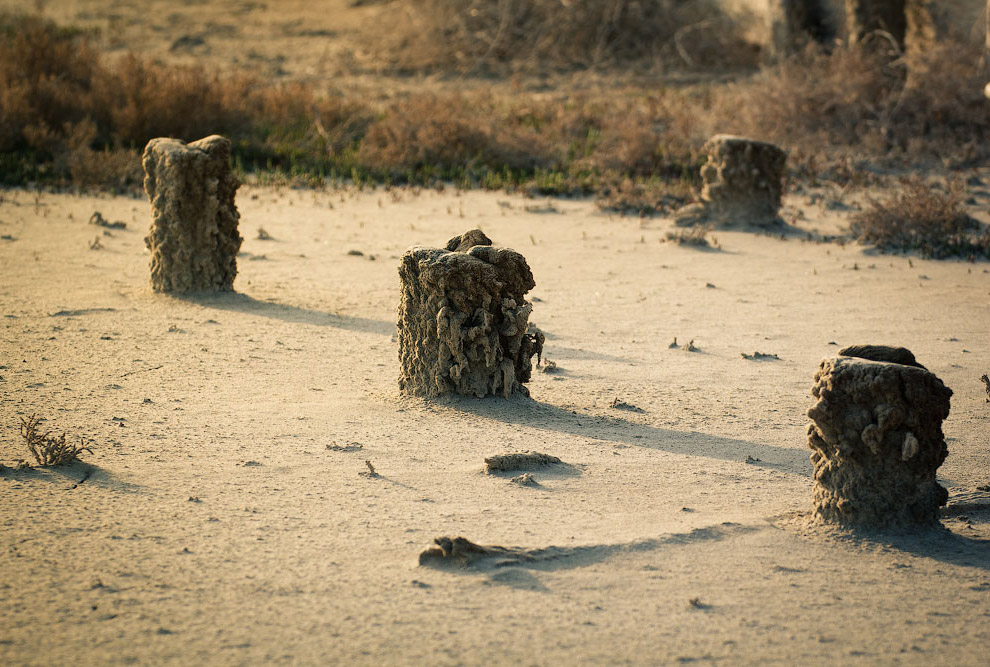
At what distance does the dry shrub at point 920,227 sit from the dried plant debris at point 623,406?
495 centimetres

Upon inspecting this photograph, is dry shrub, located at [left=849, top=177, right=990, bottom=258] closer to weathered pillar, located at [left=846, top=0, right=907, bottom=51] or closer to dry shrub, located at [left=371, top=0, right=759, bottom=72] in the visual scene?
weathered pillar, located at [left=846, top=0, right=907, bottom=51]

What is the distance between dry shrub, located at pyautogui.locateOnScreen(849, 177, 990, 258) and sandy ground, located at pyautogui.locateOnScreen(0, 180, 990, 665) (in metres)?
1.23

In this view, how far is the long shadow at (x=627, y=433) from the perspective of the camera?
4.80 m

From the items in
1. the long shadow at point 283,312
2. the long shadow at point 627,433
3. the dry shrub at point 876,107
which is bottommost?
the long shadow at point 627,433

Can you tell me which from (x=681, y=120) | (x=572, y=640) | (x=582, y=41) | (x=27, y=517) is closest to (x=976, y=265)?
(x=681, y=120)

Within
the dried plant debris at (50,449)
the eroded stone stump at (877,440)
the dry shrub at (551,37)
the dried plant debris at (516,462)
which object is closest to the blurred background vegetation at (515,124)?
the dry shrub at (551,37)

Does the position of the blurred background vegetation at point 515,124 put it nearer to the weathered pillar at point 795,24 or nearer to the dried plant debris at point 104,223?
the weathered pillar at point 795,24

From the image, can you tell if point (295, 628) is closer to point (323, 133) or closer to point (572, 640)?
point (572, 640)

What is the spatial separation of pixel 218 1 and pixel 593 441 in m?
20.5

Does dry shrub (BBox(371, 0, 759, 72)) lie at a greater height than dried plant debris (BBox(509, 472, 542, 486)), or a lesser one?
greater

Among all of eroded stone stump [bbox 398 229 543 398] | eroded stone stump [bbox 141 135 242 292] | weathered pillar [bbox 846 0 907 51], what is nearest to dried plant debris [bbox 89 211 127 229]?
eroded stone stump [bbox 141 135 242 292]

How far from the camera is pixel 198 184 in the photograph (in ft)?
23.9

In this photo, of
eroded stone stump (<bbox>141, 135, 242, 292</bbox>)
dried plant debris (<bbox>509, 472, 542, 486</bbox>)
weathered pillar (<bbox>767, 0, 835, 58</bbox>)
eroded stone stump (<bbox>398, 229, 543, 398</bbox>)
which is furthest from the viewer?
weathered pillar (<bbox>767, 0, 835, 58</bbox>)

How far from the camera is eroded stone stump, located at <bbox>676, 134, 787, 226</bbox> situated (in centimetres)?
1026
